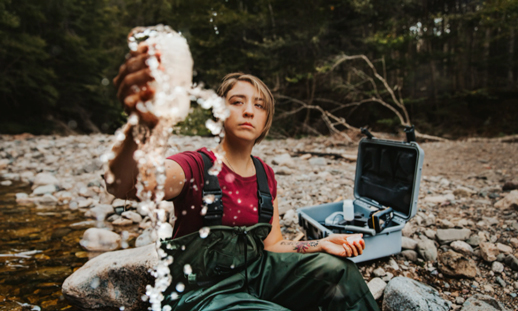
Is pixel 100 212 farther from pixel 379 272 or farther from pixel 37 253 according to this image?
pixel 379 272

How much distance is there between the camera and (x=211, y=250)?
1.67 m

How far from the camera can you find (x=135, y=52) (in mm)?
1121

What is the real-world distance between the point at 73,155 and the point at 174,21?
9.26 metres

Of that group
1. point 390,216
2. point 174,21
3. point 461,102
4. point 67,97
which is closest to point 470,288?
point 390,216

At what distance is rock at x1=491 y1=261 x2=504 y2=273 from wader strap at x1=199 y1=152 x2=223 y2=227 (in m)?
2.69

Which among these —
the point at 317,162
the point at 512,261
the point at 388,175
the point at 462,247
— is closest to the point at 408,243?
the point at 462,247

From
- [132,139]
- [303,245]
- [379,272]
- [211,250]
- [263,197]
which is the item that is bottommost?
[379,272]

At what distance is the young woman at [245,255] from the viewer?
1.61 meters

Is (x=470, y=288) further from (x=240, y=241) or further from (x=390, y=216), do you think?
(x=240, y=241)

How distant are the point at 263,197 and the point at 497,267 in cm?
244

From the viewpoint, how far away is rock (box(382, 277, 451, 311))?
6.84 feet

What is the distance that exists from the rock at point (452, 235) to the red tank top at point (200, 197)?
2.45 metres

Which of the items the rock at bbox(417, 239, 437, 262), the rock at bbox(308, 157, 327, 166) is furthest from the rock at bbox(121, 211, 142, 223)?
the rock at bbox(308, 157, 327, 166)

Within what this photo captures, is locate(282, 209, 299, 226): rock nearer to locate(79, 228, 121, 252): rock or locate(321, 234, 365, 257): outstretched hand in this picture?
locate(321, 234, 365, 257): outstretched hand
